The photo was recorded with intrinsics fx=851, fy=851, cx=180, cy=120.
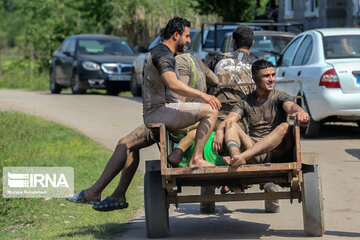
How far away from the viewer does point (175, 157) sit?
291 inches

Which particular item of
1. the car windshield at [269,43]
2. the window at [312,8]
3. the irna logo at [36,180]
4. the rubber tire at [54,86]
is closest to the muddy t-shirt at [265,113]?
the irna logo at [36,180]

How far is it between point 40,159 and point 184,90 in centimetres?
669

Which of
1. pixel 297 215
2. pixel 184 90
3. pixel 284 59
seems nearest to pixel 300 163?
pixel 184 90

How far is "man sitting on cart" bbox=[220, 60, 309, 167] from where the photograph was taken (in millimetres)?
7207

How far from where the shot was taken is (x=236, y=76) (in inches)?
357

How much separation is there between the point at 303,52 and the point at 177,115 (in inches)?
293

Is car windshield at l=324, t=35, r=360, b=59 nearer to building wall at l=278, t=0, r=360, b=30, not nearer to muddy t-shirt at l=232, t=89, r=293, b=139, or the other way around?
muddy t-shirt at l=232, t=89, r=293, b=139

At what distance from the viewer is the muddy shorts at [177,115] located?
7.41 meters

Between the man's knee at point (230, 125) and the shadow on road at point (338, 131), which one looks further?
the shadow on road at point (338, 131)

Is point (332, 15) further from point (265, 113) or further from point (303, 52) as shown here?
point (265, 113)

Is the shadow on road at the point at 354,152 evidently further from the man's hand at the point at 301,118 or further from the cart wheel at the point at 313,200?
the man's hand at the point at 301,118

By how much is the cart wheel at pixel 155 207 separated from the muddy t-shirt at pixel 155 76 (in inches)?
22.6

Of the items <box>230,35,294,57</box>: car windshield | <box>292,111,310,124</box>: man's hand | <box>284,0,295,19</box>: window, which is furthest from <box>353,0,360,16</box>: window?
<box>292,111,310,124</box>: man's hand

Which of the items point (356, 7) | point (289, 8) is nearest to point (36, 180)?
point (356, 7)
